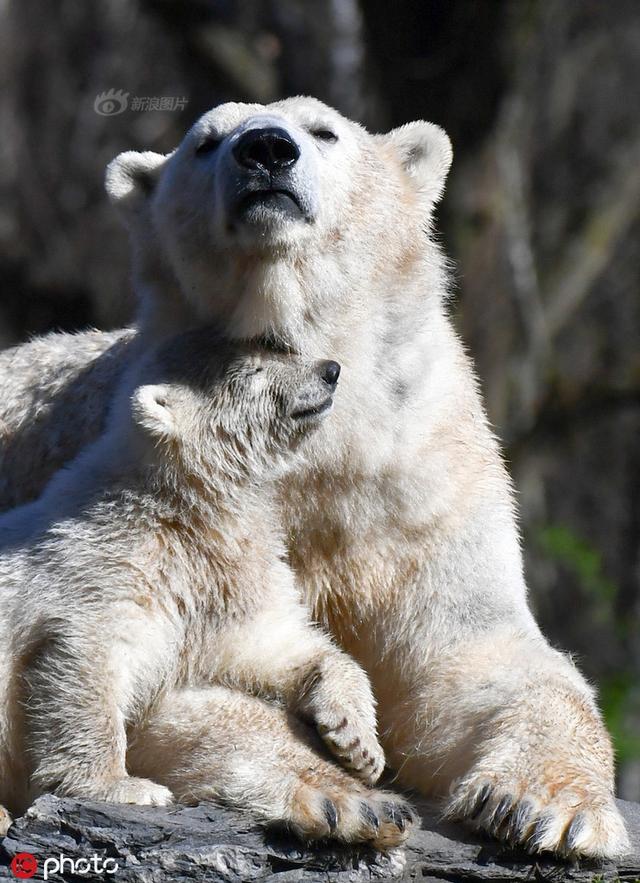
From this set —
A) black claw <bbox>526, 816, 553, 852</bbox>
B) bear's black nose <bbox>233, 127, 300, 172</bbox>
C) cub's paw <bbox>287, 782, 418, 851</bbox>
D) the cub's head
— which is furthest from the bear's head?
black claw <bbox>526, 816, 553, 852</bbox>

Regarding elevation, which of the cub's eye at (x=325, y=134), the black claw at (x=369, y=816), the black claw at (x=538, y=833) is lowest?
the black claw at (x=369, y=816)

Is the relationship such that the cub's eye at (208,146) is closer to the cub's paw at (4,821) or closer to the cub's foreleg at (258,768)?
the cub's foreleg at (258,768)

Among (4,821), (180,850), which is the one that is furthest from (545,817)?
(4,821)

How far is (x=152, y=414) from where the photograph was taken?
387 cm

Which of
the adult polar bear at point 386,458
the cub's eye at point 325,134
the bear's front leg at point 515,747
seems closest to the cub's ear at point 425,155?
the adult polar bear at point 386,458

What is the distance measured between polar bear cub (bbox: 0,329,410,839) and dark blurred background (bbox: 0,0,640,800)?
431cm

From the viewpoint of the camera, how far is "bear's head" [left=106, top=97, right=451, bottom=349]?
4.04 meters

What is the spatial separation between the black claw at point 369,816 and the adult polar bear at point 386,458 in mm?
418

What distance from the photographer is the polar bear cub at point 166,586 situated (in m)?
3.74

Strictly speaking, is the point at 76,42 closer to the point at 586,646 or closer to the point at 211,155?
the point at 586,646

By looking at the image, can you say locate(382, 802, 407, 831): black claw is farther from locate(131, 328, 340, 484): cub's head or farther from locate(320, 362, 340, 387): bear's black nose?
locate(320, 362, 340, 387): bear's black nose

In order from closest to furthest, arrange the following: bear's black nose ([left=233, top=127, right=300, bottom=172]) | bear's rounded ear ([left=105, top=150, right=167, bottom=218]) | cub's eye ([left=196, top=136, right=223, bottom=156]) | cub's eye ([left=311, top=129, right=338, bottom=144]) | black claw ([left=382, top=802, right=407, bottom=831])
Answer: black claw ([left=382, top=802, right=407, bottom=831]) < bear's black nose ([left=233, top=127, right=300, bottom=172]) < cub's eye ([left=196, top=136, right=223, bottom=156]) < cub's eye ([left=311, top=129, right=338, bottom=144]) < bear's rounded ear ([left=105, top=150, right=167, bottom=218])

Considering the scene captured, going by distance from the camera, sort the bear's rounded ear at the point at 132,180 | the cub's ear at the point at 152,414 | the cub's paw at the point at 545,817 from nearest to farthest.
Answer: the cub's paw at the point at 545,817, the cub's ear at the point at 152,414, the bear's rounded ear at the point at 132,180

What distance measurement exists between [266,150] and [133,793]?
77.1 inches
